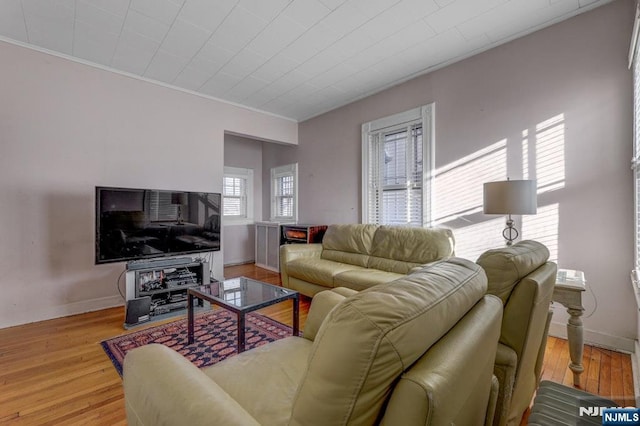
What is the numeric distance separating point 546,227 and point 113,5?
4072 mm

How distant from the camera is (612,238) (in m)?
2.27

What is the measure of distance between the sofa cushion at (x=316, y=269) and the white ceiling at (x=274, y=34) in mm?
2268

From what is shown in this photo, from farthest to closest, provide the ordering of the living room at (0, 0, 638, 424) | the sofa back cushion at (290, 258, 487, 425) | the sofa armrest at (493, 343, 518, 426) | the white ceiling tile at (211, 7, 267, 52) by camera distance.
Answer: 1. the white ceiling tile at (211, 7, 267, 52)
2. the living room at (0, 0, 638, 424)
3. the sofa armrest at (493, 343, 518, 426)
4. the sofa back cushion at (290, 258, 487, 425)

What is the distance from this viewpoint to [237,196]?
5.78 m

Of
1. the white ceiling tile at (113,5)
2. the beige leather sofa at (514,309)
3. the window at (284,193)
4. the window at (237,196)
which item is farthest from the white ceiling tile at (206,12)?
the window at (237,196)

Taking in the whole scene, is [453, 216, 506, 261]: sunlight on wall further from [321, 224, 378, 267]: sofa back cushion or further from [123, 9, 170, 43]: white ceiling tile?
[123, 9, 170, 43]: white ceiling tile

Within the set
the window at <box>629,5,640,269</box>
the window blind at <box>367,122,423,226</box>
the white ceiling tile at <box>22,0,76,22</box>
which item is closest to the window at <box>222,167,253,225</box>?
the window blind at <box>367,122,423,226</box>

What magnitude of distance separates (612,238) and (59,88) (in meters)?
5.29

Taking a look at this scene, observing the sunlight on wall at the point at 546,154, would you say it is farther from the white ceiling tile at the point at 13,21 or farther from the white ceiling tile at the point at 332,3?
the white ceiling tile at the point at 13,21

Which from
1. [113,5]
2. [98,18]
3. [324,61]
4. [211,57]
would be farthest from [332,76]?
[98,18]

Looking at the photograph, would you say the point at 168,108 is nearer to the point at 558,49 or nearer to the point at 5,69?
the point at 5,69

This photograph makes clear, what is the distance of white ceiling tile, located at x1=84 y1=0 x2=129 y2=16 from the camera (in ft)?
7.33

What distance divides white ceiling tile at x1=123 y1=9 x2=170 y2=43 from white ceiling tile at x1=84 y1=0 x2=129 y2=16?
52 mm

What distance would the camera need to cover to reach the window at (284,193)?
5.33 m
